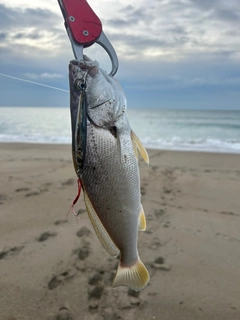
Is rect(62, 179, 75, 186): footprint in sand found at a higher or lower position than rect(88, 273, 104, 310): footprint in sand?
higher

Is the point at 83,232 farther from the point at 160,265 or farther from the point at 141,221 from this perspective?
the point at 141,221

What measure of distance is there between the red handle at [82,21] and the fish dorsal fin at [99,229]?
82cm

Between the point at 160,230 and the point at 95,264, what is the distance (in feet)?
4.08

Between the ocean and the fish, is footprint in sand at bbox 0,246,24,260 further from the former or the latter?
the ocean

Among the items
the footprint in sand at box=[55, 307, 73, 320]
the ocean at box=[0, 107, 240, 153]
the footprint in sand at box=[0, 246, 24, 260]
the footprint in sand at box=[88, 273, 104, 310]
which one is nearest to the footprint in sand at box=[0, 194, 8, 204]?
the footprint in sand at box=[0, 246, 24, 260]

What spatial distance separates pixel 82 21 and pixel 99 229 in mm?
1087

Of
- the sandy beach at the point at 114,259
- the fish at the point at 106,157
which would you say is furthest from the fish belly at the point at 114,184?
the sandy beach at the point at 114,259

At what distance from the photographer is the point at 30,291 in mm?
3088

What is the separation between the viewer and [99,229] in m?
1.54

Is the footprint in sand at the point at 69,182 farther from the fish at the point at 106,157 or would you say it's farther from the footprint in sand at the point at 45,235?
the fish at the point at 106,157

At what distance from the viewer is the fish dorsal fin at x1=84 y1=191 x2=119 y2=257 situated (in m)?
1.51

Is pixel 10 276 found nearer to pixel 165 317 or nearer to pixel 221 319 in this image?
pixel 165 317

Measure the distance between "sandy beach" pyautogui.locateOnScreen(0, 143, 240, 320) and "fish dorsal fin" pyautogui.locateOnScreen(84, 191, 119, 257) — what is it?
778 mm

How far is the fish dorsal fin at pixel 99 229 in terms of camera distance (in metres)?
1.51
